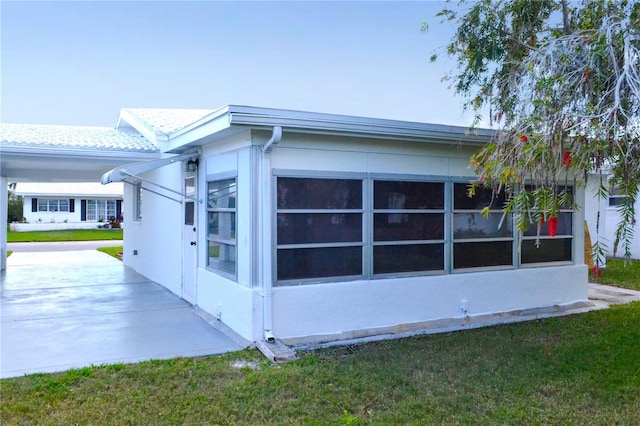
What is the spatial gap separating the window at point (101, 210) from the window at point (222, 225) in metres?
29.9

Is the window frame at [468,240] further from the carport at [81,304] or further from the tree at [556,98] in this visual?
the carport at [81,304]

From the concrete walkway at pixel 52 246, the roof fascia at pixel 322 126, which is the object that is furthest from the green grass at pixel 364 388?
the concrete walkway at pixel 52 246

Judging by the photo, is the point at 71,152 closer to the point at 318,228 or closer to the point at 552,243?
the point at 318,228

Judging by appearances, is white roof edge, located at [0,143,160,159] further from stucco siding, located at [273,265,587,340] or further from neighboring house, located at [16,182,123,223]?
neighboring house, located at [16,182,123,223]

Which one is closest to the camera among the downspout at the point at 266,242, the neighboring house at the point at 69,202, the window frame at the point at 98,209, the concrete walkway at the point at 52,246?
the downspout at the point at 266,242

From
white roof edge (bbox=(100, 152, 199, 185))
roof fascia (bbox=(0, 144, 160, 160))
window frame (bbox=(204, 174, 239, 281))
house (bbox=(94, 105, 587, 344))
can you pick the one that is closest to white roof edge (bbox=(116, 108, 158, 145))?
roof fascia (bbox=(0, 144, 160, 160))

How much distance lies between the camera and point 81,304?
28.9 ft

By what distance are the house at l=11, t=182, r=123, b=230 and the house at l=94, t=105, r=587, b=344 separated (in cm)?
2783

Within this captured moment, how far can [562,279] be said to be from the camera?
28.8 feet

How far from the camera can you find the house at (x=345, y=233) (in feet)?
21.4

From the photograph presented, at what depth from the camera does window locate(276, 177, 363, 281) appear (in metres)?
6.70

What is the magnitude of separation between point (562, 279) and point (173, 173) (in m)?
7.61

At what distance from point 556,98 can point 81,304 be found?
319 inches

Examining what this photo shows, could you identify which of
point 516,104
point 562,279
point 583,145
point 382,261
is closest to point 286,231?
point 382,261
